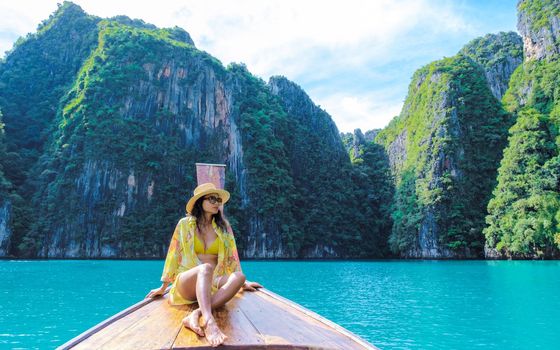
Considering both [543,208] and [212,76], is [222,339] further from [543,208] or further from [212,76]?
[212,76]

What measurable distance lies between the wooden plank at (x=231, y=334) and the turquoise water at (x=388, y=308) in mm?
6493

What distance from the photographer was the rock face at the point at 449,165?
4991 centimetres

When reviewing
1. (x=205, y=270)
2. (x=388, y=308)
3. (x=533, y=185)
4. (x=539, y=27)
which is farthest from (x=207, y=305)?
(x=539, y=27)

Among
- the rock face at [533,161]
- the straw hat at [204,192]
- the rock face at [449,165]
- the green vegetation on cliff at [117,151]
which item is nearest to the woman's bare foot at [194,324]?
the straw hat at [204,192]

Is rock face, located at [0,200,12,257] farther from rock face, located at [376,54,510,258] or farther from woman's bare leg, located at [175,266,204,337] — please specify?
woman's bare leg, located at [175,266,204,337]

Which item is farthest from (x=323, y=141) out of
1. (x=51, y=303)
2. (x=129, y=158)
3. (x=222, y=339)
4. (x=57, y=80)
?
(x=222, y=339)

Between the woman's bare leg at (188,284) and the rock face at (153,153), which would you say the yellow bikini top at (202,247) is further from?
the rock face at (153,153)

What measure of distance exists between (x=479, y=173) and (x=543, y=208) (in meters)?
17.0

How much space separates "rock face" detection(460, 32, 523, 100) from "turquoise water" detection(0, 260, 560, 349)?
64.6 meters

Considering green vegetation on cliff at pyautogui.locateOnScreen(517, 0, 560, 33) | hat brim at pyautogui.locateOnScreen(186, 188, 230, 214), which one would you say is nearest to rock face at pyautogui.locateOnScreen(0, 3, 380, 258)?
green vegetation on cliff at pyautogui.locateOnScreen(517, 0, 560, 33)

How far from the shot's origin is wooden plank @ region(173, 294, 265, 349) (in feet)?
8.98

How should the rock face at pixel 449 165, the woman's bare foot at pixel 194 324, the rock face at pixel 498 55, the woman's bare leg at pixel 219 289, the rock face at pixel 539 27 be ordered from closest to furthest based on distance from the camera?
the woman's bare foot at pixel 194 324
the woman's bare leg at pixel 219 289
the rock face at pixel 449 165
the rock face at pixel 539 27
the rock face at pixel 498 55

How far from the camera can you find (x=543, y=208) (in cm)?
3703

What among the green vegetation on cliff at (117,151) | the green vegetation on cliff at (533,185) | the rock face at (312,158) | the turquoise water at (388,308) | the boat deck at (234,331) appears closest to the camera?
the boat deck at (234,331)
